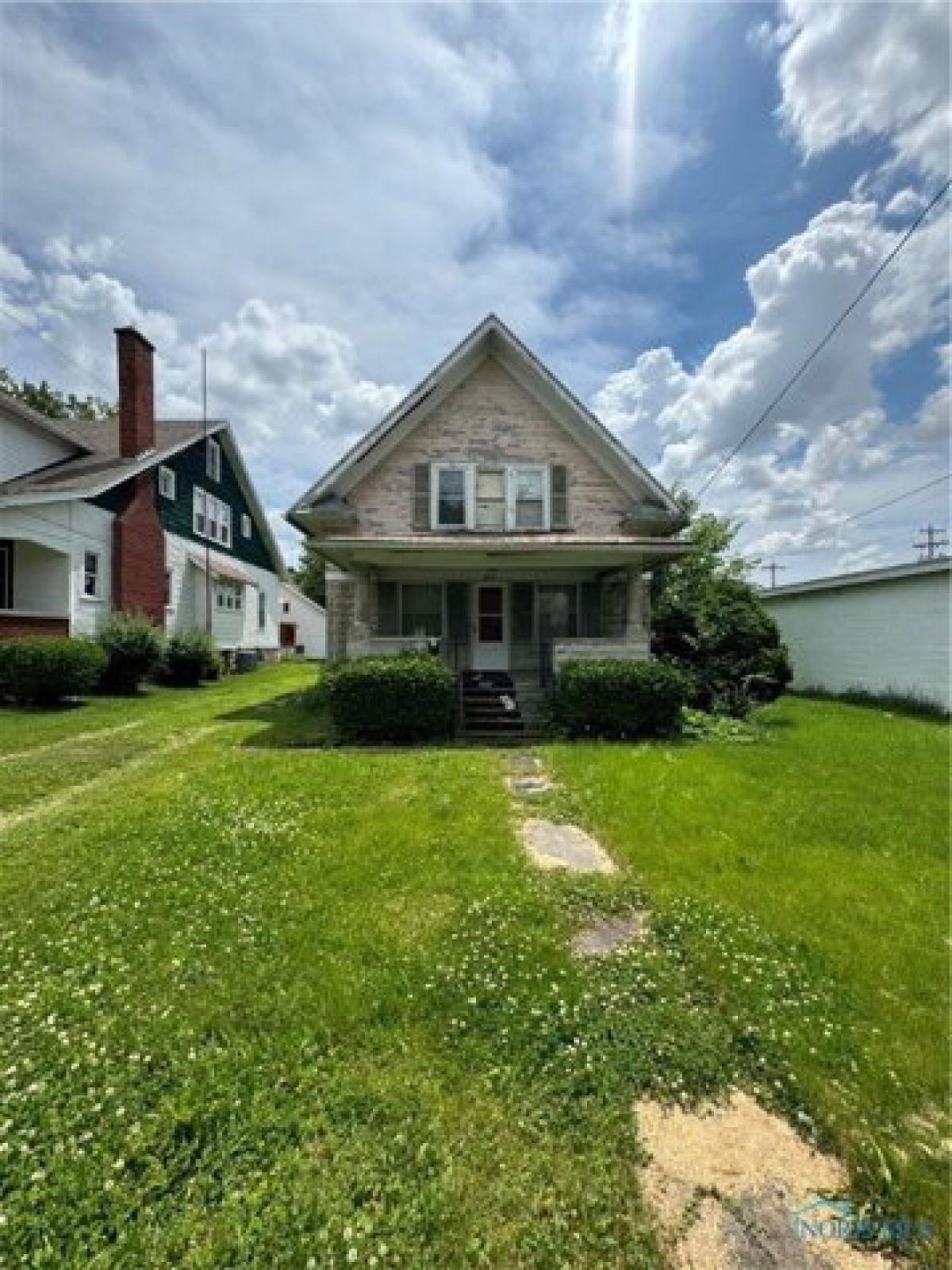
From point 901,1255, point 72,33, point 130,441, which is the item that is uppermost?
point 72,33

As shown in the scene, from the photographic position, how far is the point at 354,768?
751 cm

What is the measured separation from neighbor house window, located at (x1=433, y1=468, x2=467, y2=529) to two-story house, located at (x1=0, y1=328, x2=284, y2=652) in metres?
9.39

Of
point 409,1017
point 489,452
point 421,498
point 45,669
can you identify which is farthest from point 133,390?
point 409,1017

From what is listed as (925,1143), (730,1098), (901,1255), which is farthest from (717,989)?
(901,1255)

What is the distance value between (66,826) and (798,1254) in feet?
19.7

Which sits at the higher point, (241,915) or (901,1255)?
(241,915)

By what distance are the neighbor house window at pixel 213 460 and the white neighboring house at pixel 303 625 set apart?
50.1 feet

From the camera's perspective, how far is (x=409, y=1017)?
3.03 meters

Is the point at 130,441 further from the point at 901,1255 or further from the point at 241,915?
the point at 901,1255

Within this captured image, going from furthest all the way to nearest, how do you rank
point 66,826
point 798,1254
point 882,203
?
point 882,203
point 66,826
point 798,1254

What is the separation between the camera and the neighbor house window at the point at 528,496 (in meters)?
13.3

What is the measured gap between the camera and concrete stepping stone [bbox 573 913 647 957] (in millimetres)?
3693

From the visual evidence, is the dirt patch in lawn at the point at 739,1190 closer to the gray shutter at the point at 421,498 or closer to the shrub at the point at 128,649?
the gray shutter at the point at 421,498

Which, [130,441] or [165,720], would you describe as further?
[130,441]
